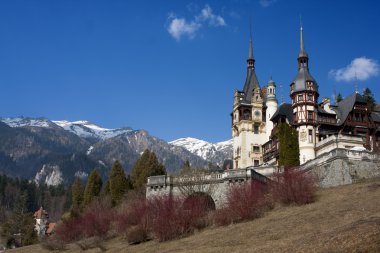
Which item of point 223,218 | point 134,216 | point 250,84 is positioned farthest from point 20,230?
point 223,218

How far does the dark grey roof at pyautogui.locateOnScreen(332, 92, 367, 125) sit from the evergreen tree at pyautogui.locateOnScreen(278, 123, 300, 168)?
10.6m

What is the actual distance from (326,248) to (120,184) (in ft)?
161

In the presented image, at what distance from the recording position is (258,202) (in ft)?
150

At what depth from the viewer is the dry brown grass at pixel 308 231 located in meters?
26.0

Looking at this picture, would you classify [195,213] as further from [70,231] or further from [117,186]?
[117,186]

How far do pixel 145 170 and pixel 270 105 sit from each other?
2562 centimetres

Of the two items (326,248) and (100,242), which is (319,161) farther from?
(326,248)

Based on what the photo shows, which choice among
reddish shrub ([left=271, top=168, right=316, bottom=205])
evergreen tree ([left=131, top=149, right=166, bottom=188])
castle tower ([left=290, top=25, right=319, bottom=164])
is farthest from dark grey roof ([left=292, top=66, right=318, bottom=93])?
reddish shrub ([left=271, top=168, right=316, bottom=205])

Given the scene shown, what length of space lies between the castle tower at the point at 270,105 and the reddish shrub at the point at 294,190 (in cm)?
3746

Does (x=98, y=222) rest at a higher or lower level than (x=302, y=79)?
lower

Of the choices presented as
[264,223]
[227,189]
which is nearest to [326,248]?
[264,223]

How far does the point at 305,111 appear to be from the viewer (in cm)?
7081

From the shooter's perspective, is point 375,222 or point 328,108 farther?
point 328,108

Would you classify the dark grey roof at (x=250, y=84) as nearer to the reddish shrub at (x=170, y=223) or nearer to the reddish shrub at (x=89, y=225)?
the reddish shrub at (x=89, y=225)
